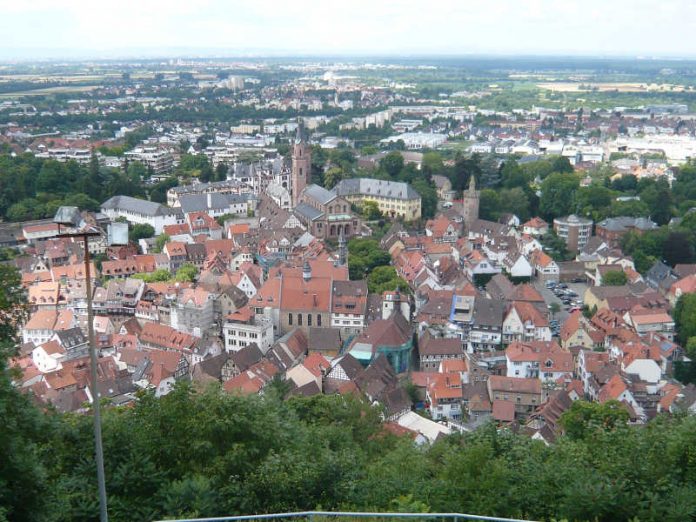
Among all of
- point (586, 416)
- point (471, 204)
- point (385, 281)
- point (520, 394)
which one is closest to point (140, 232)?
point (385, 281)

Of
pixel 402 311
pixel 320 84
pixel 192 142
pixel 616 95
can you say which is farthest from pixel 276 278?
pixel 320 84

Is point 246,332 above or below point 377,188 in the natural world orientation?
below

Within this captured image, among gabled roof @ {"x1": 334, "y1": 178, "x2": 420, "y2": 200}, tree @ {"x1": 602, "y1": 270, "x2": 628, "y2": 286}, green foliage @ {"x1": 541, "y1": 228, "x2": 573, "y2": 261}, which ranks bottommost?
green foliage @ {"x1": 541, "y1": 228, "x2": 573, "y2": 261}

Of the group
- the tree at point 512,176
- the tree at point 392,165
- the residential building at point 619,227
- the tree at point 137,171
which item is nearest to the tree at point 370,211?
the tree at point 392,165

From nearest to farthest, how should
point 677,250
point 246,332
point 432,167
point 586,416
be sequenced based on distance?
1. point 586,416
2. point 246,332
3. point 677,250
4. point 432,167

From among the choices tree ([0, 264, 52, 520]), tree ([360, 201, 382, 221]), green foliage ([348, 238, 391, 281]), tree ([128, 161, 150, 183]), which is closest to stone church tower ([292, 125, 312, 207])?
tree ([360, 201, 382, 221])

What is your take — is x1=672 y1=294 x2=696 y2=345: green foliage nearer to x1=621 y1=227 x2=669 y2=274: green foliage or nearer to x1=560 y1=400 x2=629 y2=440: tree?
x1=621 y1=227 x2=669 y2=274: green foliage

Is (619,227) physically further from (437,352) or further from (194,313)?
(194,313)

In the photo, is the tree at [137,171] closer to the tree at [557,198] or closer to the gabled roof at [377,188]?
the gabled roof at [377,188]
